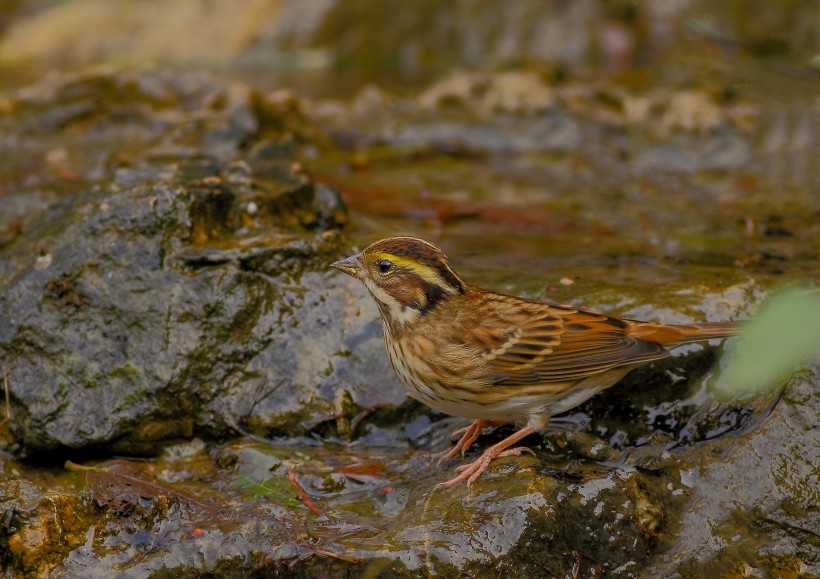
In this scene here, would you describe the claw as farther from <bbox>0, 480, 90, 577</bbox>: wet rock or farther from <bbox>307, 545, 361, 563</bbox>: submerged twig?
<bbox>0, 480, 90, 577</bbox>: wet rock

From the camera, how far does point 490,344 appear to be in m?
5.41

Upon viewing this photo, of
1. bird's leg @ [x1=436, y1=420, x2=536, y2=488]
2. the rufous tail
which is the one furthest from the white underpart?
the rufous tail

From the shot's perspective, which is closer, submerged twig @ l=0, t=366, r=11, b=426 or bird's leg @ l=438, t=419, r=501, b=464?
bird's leg @ l=438, t=419, r=501, b=464

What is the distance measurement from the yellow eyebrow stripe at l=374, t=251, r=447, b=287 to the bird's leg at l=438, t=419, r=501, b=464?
845mm

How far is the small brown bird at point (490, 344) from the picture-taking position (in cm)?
526

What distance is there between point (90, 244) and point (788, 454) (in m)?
4.38

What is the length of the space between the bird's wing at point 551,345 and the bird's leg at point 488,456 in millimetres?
299

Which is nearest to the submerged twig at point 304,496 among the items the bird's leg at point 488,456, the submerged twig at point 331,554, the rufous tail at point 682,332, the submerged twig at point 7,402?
the submerged twig at point 331,554

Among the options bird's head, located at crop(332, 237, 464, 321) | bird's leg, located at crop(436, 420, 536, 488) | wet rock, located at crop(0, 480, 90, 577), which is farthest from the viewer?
bird's head, located at crop(332, 237, 464, 321)

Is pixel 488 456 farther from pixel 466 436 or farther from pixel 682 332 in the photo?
pixel 682 332

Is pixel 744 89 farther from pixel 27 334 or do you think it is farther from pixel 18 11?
pixel 18 11

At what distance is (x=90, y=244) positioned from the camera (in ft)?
A: 20.2

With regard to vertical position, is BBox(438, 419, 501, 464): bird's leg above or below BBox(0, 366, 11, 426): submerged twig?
below

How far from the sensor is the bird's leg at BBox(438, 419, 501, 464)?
543cm
